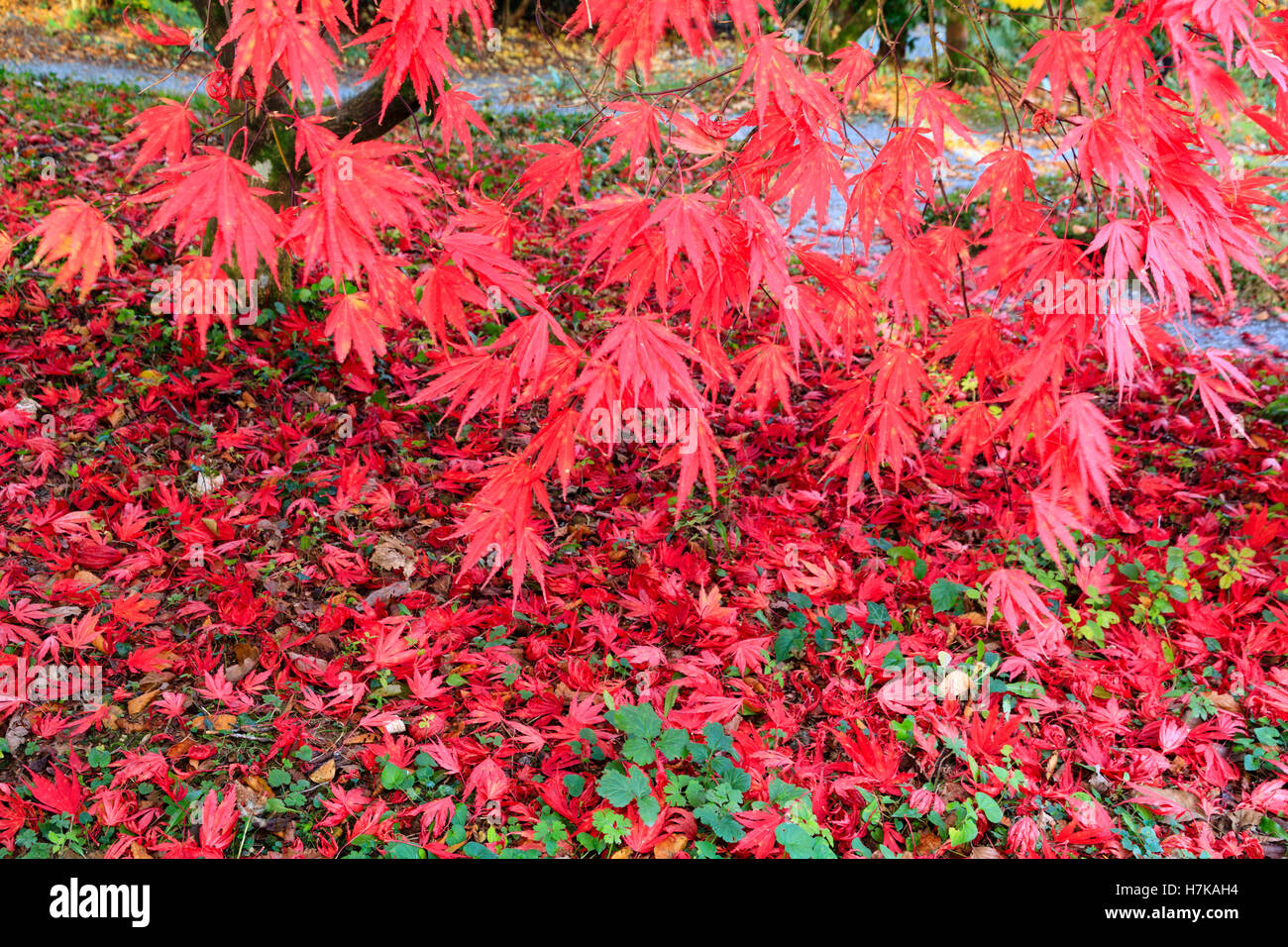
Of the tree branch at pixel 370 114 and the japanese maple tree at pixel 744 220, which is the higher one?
the tree branch at pixel 370 114

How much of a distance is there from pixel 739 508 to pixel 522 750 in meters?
1.38

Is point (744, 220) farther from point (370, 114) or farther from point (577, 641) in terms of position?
point (370, 114)

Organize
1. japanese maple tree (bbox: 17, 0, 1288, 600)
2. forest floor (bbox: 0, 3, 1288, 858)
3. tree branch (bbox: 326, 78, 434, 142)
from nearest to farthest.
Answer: japanese maple tree (bbox: 17, 0, 1288, 600) → forest floor (bbox: 0, 3, 1288, 858) → tree branch (bbox: 326, 78, 434, 142)

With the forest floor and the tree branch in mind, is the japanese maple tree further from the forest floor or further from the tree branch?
the tree branch

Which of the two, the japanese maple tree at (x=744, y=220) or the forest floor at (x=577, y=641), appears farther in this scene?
the forest floor at (x=577, y=641)

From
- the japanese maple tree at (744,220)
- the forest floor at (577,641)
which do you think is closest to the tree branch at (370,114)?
the forest floor at (577,641)

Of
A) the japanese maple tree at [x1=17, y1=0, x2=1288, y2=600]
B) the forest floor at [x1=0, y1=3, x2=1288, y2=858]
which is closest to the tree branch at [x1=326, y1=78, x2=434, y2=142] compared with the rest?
the forest floor at [x1=0, y1=3, x2=1288, y2=858]

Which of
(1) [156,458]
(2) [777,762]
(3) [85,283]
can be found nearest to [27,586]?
(1) [156,458]

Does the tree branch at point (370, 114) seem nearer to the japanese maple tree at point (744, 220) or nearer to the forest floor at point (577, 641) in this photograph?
the forest floor at point (577, 641)

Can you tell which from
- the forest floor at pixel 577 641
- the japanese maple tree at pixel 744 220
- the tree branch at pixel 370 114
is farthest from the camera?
the tree branch at pixel 370 114

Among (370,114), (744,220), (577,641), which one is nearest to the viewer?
(744,220)

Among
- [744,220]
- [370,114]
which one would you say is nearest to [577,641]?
[744,220]

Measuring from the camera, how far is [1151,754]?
2.31 m

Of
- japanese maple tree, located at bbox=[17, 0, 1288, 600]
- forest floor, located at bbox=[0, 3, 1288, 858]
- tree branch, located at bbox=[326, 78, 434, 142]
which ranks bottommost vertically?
forest floor, located at bbox=[0, 3, 1288, 858]
